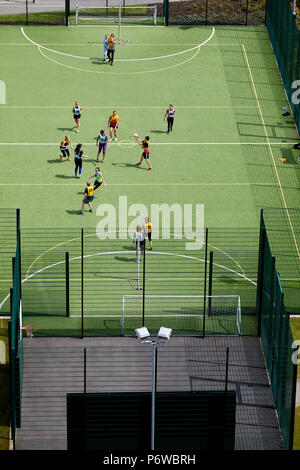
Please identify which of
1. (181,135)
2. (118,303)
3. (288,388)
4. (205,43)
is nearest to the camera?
(288,388)

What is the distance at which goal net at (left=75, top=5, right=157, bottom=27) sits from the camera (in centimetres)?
6009

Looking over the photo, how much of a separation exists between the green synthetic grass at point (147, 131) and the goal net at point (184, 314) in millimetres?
755

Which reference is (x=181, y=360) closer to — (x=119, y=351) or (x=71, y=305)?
(x=119, y=351)

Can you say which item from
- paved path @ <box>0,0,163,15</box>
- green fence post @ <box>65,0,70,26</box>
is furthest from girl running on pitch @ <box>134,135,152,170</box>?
paved path @ <box>0,0,163,15</box>

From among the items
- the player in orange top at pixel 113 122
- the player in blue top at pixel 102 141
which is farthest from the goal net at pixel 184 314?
the player in orange top at pixel 113 122

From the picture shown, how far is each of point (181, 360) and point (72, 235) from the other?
10124mm

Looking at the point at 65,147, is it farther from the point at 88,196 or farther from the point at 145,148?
the point at 88,196

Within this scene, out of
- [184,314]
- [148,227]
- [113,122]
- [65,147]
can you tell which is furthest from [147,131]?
[184,314]

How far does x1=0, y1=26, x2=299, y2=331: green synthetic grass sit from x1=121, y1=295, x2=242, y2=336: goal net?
0.75m

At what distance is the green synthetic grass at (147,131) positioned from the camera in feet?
131

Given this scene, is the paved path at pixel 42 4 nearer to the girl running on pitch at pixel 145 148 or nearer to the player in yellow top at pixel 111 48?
the player in yellow top at pixel 111 48

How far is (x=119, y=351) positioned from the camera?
31.1 m

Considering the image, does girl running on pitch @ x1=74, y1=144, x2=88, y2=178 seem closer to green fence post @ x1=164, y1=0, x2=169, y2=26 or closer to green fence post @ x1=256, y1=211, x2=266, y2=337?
green fence post @ x1=256, y1=211, x2=266, y2=337

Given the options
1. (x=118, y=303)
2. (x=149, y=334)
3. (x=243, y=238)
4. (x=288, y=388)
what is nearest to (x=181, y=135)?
(x=243, y=238)
